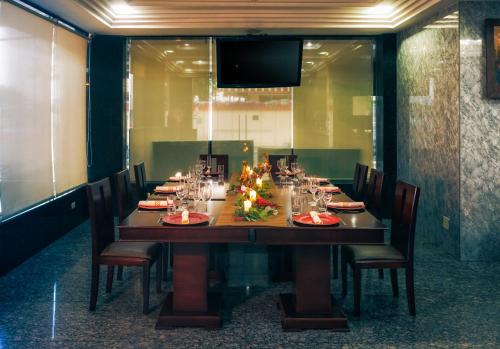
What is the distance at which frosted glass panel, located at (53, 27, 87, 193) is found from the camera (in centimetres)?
631

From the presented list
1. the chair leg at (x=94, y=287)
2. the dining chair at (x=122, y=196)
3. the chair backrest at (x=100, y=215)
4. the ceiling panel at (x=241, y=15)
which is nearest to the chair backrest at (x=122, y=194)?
the dining chair at (x=122, y=196)

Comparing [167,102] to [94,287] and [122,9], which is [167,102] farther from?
[94,287]

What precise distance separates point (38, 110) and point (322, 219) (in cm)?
377

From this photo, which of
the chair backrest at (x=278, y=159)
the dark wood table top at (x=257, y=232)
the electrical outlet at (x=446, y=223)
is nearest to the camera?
the dark wood table top at (x=257, y=232)

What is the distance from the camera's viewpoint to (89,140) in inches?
293

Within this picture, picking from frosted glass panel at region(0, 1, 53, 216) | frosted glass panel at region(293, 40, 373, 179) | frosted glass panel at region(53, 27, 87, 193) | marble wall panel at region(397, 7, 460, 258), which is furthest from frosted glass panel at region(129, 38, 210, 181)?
marble wall panel at region(397, 7, 460, 258)

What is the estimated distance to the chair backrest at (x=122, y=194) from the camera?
4699 millimetres

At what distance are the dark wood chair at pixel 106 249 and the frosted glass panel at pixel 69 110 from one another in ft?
8.38

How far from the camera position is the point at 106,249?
3957mm

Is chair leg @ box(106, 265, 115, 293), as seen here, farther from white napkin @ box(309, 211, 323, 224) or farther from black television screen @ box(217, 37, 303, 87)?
black television screen @ box(217, 37, 303, 87)

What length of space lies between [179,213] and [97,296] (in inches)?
43.7

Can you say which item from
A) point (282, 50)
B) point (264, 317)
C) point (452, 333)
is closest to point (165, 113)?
point (282, 50)

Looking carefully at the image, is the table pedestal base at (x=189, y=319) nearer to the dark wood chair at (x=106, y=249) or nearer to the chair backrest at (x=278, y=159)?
the dark wood chair at (x=106, y=249)

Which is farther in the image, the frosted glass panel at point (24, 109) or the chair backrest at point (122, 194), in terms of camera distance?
the frosted glass panel at point (24, 109)
